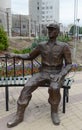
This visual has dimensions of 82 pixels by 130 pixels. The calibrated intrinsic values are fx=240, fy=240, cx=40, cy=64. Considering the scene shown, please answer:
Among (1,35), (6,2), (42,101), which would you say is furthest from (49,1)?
(42,101)

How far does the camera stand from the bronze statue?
391 centimetres

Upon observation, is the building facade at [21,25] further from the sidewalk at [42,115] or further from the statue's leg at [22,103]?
the statue's leg at [22,103]

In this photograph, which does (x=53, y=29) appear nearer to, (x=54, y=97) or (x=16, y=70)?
(x=54, y=97)

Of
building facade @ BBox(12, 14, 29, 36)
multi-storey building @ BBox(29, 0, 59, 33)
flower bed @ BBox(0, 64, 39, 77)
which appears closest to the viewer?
flower bed @ BBox(0, 64, 39, 77)

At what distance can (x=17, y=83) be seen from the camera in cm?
457

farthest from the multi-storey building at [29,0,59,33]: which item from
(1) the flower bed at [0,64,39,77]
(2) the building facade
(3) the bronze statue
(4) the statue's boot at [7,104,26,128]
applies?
(4) the statue's boot at [7,104,26,128]

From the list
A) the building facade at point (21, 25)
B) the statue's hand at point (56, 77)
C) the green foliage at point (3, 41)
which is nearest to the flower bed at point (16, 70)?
the statue's hand at point (56, 77)

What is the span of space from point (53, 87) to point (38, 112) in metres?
0.89

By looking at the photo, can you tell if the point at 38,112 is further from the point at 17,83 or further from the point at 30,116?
the point at 17,83

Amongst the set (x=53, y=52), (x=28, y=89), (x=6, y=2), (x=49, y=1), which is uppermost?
(x=49, y=1)

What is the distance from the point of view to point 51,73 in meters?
4.18

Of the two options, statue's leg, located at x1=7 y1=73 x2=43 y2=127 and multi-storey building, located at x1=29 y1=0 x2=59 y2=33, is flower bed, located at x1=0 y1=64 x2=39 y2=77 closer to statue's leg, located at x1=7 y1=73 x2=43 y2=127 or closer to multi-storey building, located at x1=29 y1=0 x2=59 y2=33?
statue's leg, located at x1=7 y1=73 x2=43 y2=127

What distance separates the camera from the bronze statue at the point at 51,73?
3.91 m

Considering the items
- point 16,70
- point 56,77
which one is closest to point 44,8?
point 16,70
